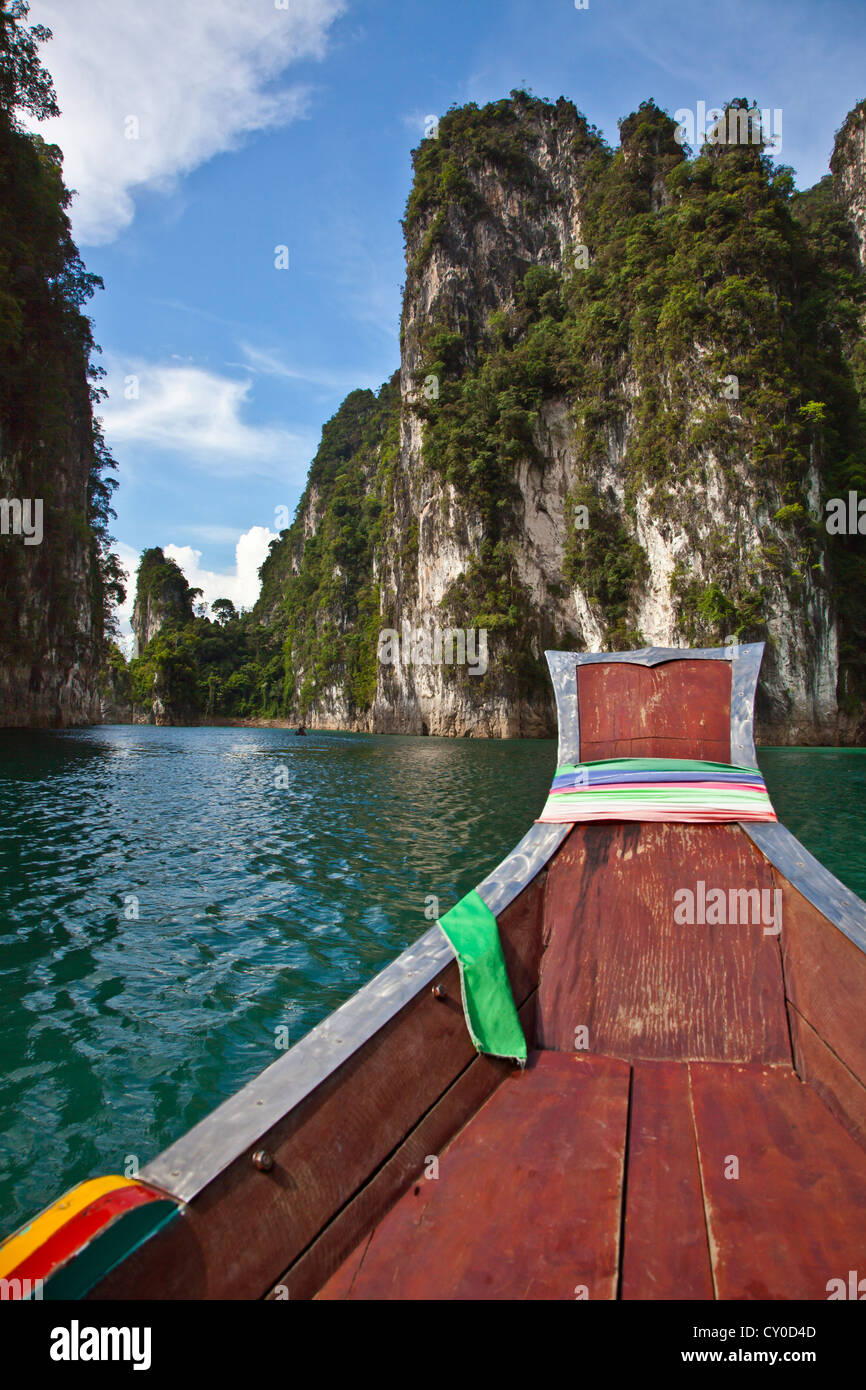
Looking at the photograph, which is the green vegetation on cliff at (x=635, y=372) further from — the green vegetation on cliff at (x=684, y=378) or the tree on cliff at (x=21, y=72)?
the tree on cliff at (x=21, y=72)

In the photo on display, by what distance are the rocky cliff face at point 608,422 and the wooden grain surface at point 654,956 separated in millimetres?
Result: 27066

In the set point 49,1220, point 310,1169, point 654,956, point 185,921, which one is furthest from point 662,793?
point 185,921

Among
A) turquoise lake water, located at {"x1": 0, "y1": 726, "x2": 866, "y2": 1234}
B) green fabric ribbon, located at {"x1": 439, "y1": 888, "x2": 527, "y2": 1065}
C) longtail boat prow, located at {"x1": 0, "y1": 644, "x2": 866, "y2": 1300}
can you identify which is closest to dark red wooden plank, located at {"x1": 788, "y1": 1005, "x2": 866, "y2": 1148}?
longtail boat prow, located at {"x1": 0, "y1": 644, "x2": 866, "y2": 1300}

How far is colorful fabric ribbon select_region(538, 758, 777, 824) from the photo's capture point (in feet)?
9.48

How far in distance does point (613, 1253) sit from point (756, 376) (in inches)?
1299

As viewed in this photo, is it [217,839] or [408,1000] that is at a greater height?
[408,1000]

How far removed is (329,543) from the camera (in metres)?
68.5

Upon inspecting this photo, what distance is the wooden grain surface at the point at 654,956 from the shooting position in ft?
8.04

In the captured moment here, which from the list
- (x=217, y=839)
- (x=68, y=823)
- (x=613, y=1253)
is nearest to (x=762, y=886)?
(x=613, y=1253)

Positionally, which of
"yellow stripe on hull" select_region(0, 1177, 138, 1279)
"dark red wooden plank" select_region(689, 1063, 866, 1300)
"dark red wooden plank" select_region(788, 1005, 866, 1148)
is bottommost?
"dark red wooden plank" select_region(689, 1063, 866, 1300)

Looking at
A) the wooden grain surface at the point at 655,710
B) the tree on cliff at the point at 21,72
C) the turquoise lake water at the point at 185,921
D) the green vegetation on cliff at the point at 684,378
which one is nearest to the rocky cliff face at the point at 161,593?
the green vegetation on cliff at the point at 684,378

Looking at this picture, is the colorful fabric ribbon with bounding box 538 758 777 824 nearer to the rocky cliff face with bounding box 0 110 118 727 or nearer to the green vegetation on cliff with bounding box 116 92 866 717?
the rocky cliff face with bounding box 0 110 118 727

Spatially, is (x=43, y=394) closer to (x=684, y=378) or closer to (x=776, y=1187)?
(x=684, y=378)
